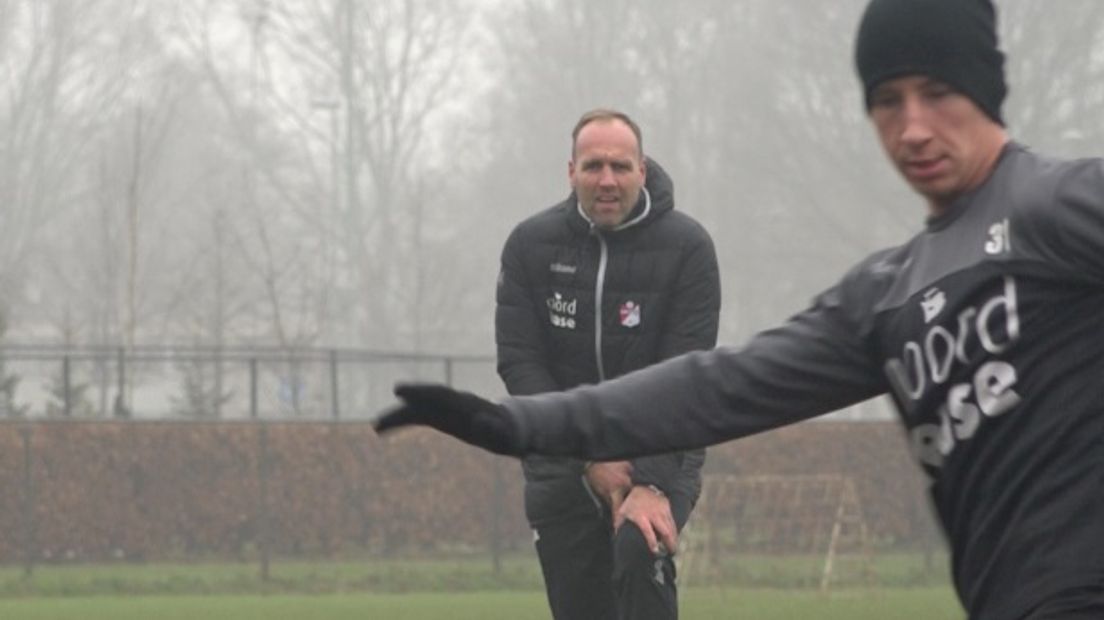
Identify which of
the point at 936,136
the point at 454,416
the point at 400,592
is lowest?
the point at 400,592

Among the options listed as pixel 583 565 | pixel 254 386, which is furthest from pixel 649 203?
pixel 254 386

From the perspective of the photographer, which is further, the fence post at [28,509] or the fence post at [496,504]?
the fence post at [496,504]

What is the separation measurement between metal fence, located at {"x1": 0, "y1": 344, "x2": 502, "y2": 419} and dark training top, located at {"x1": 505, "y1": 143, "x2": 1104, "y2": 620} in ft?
65.6

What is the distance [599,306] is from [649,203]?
0.40 m

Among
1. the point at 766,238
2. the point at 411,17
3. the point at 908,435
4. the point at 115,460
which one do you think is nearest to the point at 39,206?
the point at 411,17

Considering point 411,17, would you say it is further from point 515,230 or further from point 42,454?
point 515,230

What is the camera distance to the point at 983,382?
428cm

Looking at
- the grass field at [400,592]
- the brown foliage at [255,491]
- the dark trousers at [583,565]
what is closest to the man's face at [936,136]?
the dark trousers at [583,565]

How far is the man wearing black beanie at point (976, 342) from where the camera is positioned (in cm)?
417

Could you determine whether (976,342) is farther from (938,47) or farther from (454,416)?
(454,416)

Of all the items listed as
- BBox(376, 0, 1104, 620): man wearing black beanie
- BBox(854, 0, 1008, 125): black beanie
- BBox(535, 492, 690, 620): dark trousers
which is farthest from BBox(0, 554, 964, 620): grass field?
BBox(854, 0, 1008, 125): black beanie

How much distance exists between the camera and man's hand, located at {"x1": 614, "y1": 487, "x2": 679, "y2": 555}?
8312 mm

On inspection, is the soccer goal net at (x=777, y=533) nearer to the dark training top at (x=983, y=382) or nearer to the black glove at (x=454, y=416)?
the dark training top at (x=983, y=382)

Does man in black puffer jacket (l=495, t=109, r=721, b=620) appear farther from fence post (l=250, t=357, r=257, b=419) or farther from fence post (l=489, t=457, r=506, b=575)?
fence post (l=250, t=357, r=257, b=419)
